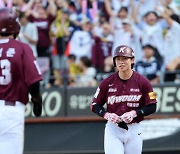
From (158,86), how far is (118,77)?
408cm

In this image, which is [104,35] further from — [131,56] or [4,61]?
[4,61]

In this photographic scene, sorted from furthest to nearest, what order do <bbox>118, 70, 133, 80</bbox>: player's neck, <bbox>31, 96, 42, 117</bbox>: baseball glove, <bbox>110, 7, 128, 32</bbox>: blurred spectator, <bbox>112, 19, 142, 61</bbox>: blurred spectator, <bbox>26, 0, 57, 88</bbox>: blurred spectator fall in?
<bbox>26, 0, 57, 88</bbox>: blurred spectator → <bbox>110, 7, 128, 32</bbox>: blurred spectator → <bbox>112, 19, 142, 61</bbox>: blurred spectator → <bbox>118, 70, 133, 80</bbox>: player's neck → <bbox>31, 96, 42, 117</bbox>: baseball glove

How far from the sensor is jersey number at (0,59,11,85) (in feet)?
18.5

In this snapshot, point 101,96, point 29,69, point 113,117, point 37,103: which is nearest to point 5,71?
point 29,69

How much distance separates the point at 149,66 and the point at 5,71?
577 cm

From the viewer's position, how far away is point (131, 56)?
22.5ft

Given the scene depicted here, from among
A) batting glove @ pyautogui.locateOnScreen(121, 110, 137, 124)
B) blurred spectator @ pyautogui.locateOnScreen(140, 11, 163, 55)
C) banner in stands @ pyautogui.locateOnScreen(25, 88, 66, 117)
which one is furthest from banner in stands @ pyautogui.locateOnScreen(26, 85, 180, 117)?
batting glove @ pyautogui.locateOnScreen(121, 110, 137, 124)

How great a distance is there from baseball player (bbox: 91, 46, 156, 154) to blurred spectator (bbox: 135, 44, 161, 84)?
4.10m

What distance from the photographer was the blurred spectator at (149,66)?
11.1 m

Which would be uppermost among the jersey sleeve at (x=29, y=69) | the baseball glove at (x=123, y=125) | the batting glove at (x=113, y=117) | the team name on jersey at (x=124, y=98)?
the jersey sleeve at (x=29, y=69)

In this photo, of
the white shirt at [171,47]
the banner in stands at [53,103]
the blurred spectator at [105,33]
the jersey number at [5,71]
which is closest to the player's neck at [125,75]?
the jersey number at [5,71]

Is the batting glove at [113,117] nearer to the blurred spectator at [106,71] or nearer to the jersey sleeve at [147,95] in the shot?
the jersey sleeve at [147,95]

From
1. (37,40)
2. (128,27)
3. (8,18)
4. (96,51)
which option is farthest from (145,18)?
(8,18)

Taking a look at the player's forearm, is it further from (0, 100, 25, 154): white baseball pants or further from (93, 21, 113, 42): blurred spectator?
(93, 21, 113, 42): blurred spectator
